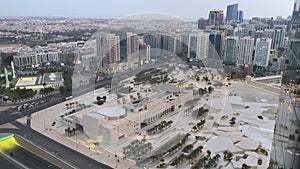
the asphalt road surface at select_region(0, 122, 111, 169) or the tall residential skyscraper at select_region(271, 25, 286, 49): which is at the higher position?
the tall residential skyscraper at select_region(271, 25, 286, 49)

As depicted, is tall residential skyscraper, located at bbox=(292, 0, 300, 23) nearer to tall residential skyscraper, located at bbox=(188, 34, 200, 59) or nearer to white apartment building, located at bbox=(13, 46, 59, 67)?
tall residential skyscraper, located at bbox=(188, 34, 200, 59)

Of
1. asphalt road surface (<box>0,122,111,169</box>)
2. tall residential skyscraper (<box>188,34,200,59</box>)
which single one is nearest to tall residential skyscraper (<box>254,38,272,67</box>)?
tall residential skyscraper (<box>188,34,200,59</box>)

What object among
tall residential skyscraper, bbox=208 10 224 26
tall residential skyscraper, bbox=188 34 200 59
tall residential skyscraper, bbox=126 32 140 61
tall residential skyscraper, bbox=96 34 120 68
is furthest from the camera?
A: tall residential skyscraper, bbox=208 10 224 26

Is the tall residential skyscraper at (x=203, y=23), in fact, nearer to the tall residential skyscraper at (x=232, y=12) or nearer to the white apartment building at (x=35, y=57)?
the tall residential skyscraper at (x=232, y=12)

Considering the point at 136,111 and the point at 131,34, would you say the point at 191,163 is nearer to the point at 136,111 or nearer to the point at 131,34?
the point at 136,111

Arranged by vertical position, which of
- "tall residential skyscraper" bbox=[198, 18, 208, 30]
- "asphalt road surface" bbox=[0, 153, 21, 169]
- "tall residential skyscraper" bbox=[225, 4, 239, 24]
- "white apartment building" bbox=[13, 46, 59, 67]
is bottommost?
"asphalt road surface" bbox=[0, 153, 21, 169]

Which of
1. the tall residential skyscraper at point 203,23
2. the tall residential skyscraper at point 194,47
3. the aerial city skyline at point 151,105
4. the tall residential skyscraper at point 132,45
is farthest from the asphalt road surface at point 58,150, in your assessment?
the tall residential skyscraper at point 203,23

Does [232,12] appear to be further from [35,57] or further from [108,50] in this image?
[35,57]
